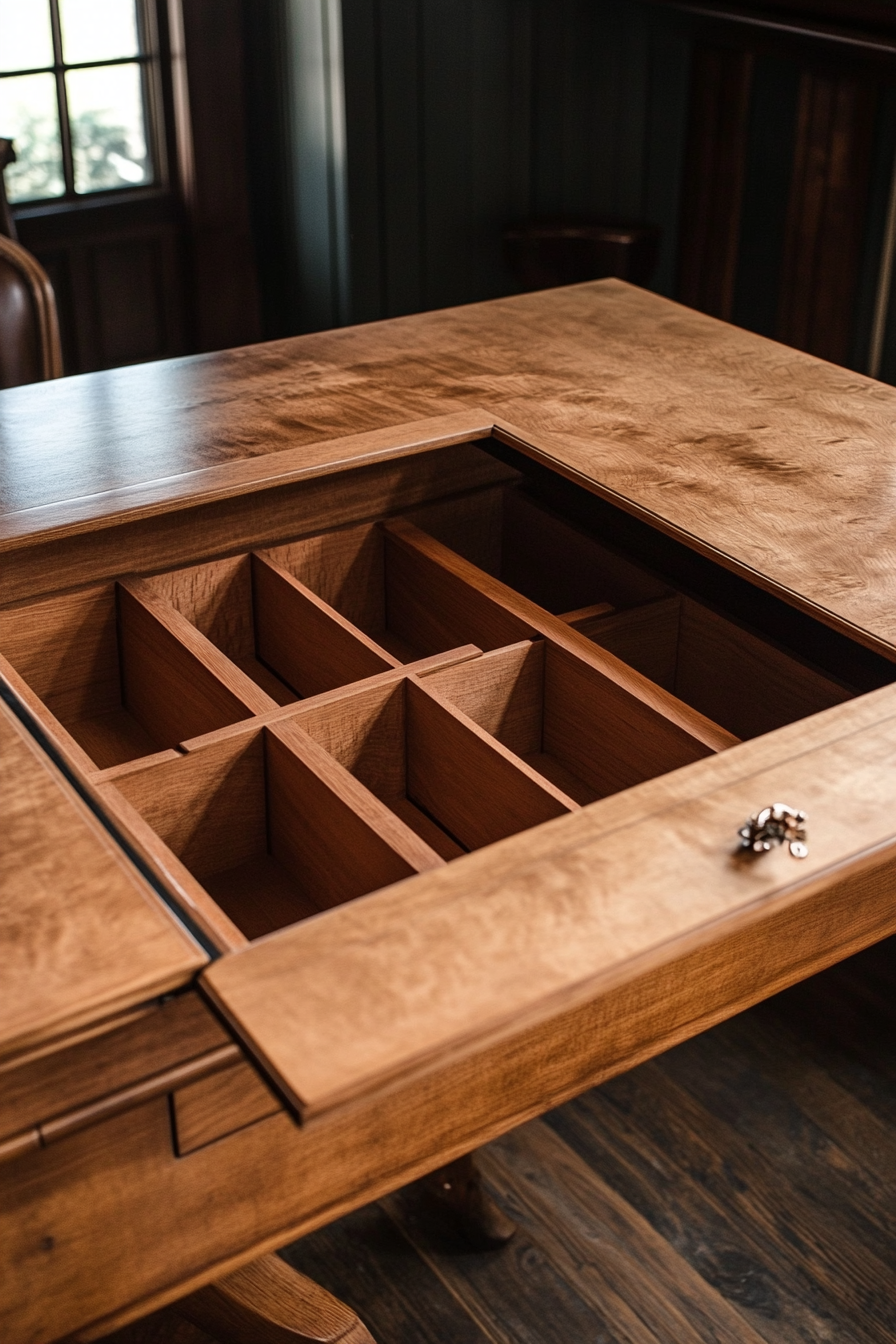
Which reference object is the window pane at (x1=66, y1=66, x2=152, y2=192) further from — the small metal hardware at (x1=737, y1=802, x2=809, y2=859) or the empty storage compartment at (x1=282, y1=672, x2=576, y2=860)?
Result: the small metal hardware at (x1=737, y1=802, x2=809, y2=859)

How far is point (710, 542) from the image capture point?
3.84 ft

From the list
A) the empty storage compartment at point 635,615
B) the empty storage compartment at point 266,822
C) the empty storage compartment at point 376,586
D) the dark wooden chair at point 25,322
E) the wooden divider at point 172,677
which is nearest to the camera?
the empty storage compartment at point 266,822

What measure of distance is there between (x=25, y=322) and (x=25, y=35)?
1.46 m

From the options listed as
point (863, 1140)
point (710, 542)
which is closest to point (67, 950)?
point (710, 542)

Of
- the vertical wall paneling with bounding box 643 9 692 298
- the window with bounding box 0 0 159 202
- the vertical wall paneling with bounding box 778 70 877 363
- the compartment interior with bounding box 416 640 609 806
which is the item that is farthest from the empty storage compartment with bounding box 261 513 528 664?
the vertical wall paneling with bounding box 643 9 692 298

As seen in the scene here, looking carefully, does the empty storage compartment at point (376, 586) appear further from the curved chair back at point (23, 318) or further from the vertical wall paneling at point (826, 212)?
the vertical wall paneling at point (826, 212)

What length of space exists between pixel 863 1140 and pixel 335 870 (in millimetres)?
1004

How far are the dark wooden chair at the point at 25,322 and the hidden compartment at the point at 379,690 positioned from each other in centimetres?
A: 71

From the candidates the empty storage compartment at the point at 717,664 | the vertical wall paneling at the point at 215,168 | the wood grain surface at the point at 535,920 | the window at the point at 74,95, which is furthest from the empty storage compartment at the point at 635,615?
the vertical wall paneling at the point at 215,168

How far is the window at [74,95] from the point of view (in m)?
2.95

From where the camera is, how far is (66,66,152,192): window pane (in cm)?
306

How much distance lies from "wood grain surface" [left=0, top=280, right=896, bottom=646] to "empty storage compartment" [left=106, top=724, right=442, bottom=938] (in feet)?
0.96

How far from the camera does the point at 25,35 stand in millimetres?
2938

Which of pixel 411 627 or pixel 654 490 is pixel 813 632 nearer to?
pixel 654 490
